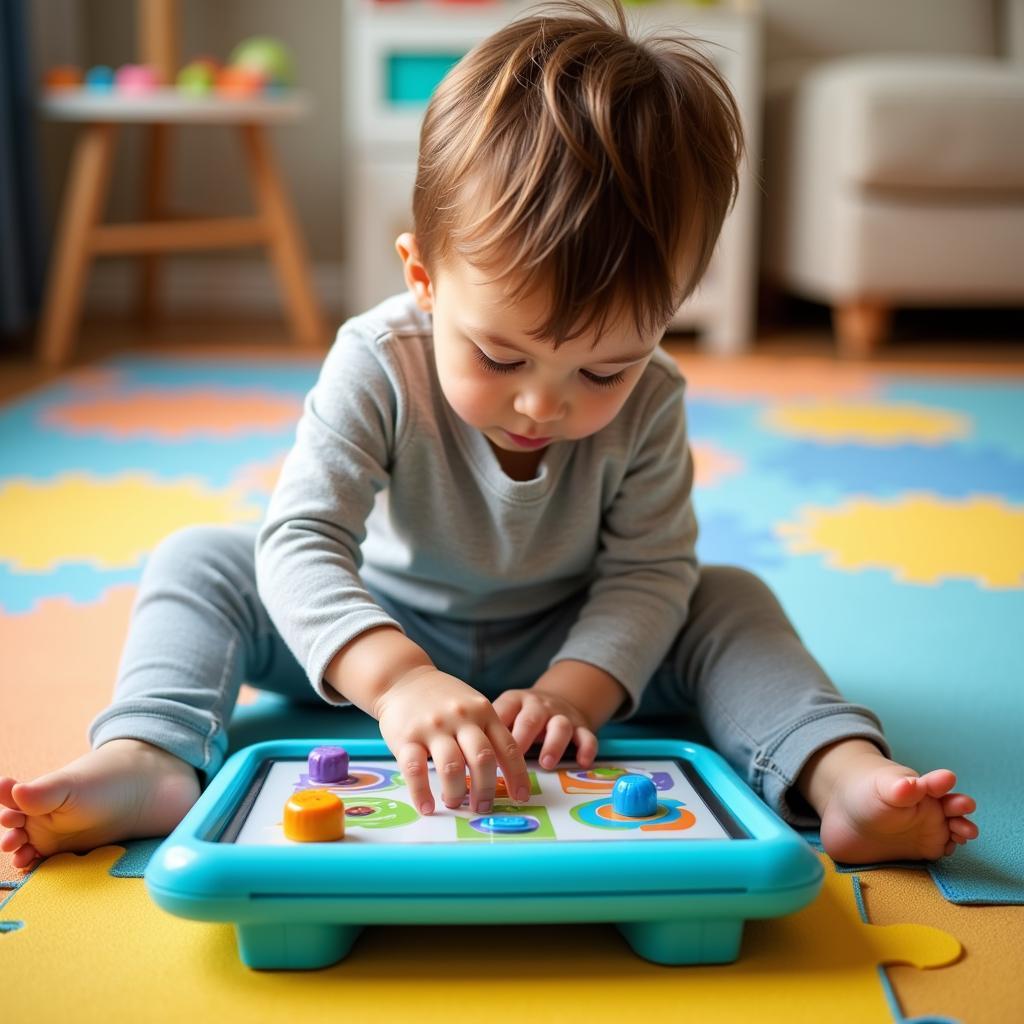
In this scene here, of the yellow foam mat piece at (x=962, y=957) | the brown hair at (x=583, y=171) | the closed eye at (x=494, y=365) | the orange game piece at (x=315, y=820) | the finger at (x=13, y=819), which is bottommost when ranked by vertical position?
the yellow foam mat piece at (x=962, y=957)

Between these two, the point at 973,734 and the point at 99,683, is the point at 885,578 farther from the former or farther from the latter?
the point at 99,683

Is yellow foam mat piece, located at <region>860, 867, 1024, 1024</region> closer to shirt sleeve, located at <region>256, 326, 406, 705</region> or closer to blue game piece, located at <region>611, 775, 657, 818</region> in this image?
blue game piece, located at <region>611, 775, 657, 818</region>

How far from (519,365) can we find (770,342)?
84.6 inches

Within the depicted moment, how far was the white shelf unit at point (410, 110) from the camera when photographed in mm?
2518

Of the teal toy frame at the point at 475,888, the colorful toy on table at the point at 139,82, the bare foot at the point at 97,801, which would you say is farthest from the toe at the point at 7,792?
the colorful toy on table at the point at 139,82

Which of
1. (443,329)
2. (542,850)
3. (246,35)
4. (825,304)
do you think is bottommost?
(825,304)

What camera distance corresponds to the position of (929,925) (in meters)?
0.64

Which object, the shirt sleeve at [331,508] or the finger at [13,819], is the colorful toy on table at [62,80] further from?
the finger at [13,819]

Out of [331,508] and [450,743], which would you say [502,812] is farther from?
[331,508]

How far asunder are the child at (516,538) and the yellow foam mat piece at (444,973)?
0.07 meters

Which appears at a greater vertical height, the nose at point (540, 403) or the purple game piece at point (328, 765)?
the nose at point (540, 403)

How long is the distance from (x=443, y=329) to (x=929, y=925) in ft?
1.29

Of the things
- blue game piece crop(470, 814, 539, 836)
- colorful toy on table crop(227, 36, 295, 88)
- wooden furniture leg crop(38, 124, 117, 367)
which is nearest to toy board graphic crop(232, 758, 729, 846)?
blue game piece crop(470, 814, 539, 836)

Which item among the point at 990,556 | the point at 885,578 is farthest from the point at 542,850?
the point at 990,556
